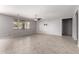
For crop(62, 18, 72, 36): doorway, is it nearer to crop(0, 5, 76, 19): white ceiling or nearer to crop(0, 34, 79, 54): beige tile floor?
crop(0, 5, 76, 19): white ceiling

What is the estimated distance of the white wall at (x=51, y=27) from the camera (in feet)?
28.8

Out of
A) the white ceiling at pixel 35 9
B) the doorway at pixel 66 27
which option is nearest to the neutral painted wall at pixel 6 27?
the white ceiling at pixel 35 9

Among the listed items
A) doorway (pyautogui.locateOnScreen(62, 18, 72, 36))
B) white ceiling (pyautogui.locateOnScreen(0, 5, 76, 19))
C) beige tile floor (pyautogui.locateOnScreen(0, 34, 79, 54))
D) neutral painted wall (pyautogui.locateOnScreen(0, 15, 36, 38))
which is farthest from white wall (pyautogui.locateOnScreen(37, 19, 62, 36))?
beige tile floor (pyautogui.locateOnScreen(0, 34, 79, 54))

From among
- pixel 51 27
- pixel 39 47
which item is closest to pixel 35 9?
pixel 39 47

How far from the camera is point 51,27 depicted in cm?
950

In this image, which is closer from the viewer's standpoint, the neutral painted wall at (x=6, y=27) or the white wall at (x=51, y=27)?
the neutral painted wall at (x=6, y=27)

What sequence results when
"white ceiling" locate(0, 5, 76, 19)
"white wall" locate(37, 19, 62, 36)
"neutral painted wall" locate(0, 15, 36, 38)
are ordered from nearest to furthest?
"white ceiling" locate(0, 5, 76, 19)
"neutral painted wall" locate(0, 15, 36, 38)
"white wall" locate(37, 19, 62, 36)

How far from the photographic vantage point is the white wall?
8.78 m

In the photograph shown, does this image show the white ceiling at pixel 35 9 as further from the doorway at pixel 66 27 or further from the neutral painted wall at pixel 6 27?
the doorway at pixel 66 27

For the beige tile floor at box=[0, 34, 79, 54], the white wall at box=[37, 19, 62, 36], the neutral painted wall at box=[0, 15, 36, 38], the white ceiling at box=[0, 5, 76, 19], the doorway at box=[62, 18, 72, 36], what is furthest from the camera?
the doorway at box=[62, 18, 72, 36]
